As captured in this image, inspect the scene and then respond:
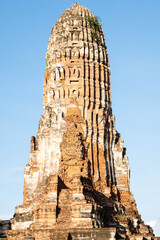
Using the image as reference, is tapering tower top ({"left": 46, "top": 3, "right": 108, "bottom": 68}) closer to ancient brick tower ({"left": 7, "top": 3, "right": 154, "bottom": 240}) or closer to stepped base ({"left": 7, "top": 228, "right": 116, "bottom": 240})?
ancient brick tower ({"left": 7, "top": 3, "right": 154, "bottom": 240})

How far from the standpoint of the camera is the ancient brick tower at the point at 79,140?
26.3 meters

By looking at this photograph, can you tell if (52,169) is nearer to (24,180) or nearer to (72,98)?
(24,180)

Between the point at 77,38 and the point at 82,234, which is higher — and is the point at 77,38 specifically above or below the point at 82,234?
above

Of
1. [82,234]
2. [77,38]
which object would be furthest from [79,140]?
[82,234]

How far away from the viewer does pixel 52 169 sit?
28.6 metres

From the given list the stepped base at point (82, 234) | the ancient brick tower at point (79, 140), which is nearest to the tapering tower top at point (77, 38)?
the ancient brick tower at point (79, 140)

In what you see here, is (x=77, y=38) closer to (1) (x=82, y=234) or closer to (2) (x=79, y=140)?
(2) (x=79, y=140)

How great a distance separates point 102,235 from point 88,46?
16.1 meters

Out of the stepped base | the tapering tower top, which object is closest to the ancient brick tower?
the tapering tower top

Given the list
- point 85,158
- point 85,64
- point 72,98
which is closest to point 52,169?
point 85,158

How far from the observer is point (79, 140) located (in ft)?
94.0

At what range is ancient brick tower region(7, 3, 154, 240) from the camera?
26266mm

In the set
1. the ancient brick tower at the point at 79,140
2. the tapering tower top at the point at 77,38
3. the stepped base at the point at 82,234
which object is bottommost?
the stepped base at the point at 82,234

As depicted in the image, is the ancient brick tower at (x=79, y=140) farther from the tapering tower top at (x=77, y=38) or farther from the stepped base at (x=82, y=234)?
the stepped base at (x=82, y=234)
